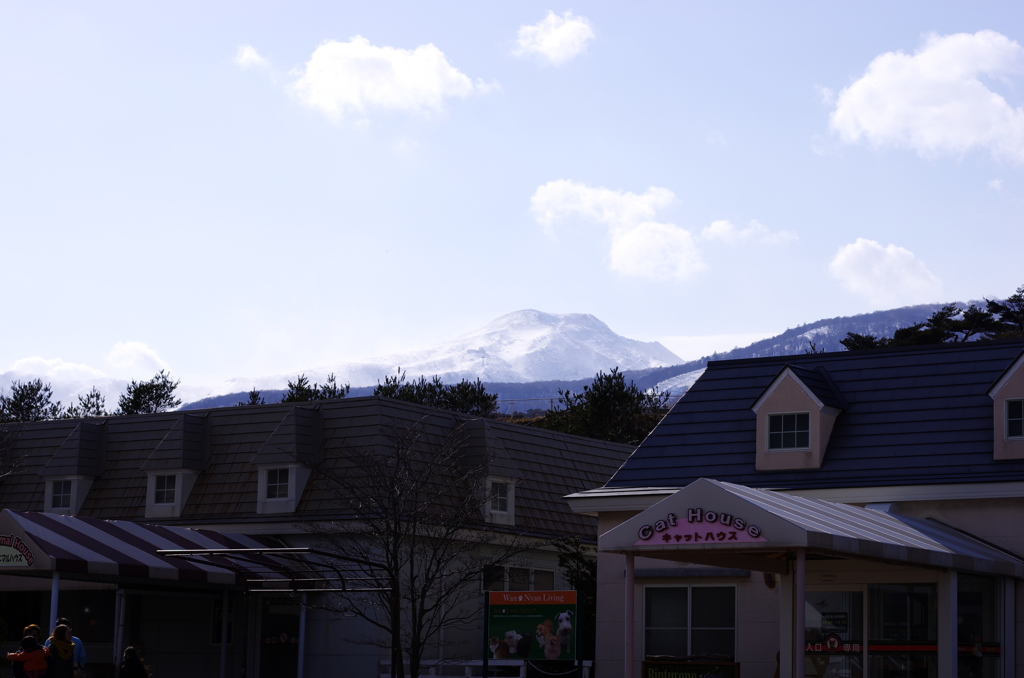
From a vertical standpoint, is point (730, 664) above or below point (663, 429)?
below

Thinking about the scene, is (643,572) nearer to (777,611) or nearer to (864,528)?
(777,611)

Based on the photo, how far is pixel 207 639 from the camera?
99.8ft

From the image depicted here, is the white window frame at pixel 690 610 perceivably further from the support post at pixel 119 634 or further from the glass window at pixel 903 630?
the support post at pixel 119 634

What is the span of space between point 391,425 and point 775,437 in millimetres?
9988

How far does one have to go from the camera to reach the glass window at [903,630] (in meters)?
17.8

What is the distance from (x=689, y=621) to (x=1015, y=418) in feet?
21.8

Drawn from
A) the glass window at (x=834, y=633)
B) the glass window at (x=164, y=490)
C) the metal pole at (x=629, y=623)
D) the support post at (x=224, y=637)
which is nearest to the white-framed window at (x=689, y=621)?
the glass window at (x=834, y=633)

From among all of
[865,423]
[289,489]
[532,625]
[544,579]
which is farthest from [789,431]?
[289,489]

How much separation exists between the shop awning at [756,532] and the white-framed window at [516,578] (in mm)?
13590

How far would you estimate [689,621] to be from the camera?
2266 centimetres

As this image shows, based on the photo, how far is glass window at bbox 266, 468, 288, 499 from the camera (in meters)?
30.1

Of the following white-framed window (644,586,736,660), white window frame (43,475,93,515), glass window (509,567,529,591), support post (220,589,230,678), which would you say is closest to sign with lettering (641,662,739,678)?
white-framed window (644,586,736,660)

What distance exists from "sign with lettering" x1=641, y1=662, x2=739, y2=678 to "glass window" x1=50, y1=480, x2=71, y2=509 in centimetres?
2008

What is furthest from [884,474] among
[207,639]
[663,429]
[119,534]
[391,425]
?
[207,639]
